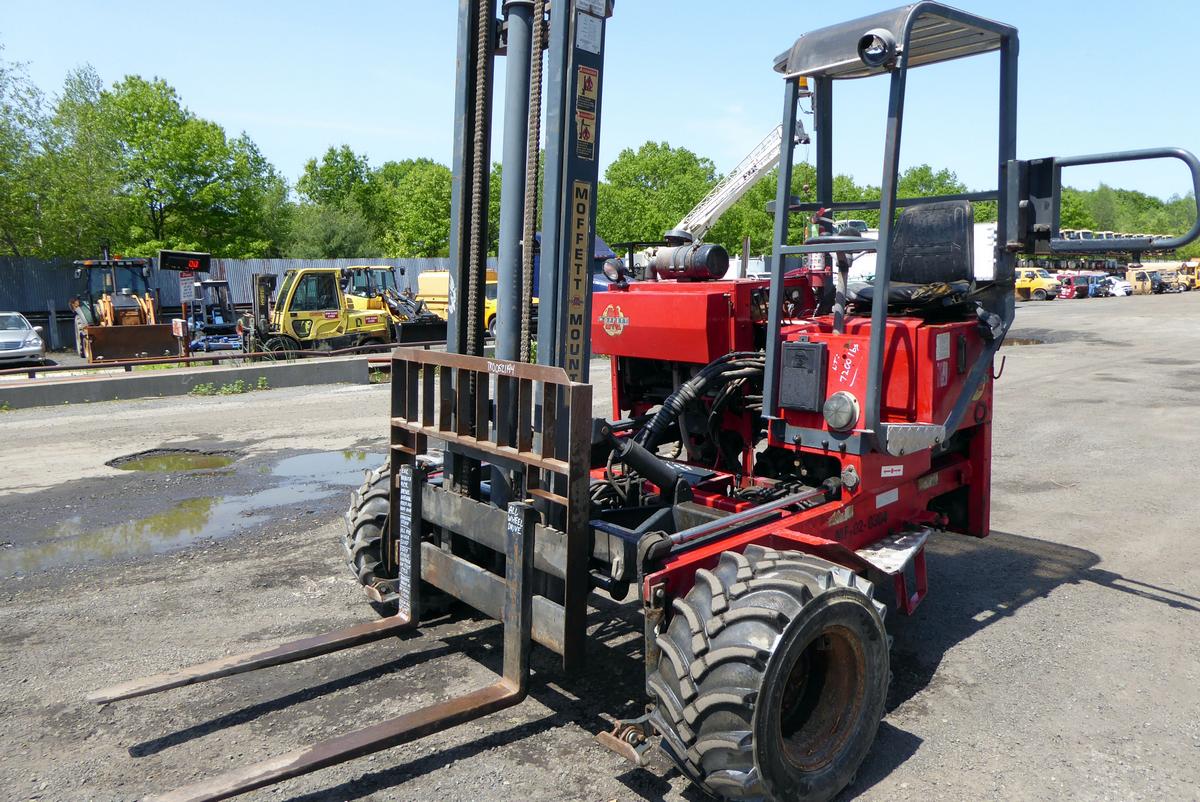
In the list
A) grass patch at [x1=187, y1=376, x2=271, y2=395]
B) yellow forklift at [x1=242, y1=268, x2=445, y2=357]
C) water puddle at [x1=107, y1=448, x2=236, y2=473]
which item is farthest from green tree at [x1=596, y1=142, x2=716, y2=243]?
water puddle at [x1=107, y1=448, x2=236, y2=473]

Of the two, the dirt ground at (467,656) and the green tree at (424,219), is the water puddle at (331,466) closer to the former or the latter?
the dirt ground at (467,656)

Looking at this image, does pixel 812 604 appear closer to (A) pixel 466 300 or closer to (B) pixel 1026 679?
(B) pixel 1026 679

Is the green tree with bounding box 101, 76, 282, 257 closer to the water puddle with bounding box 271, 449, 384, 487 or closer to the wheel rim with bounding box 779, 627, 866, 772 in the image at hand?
the water puddle with bounding box 271, 449, 384, 487

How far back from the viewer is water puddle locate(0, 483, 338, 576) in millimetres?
6591

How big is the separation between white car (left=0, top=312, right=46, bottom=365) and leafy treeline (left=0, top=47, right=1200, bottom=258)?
26.3ft

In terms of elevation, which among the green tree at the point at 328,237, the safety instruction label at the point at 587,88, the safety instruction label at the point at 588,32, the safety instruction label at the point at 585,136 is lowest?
the safety instruction label at the point at 585,136

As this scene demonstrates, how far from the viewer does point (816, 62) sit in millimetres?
4277

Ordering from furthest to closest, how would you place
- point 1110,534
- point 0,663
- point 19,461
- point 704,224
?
point 704,224
point 19,461
point 1110,534
point 0,663

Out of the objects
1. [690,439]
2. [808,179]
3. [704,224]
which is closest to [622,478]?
[690,439]

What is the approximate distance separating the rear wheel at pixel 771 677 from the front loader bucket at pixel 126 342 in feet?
71.2

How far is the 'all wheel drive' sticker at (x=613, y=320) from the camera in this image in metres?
5.27

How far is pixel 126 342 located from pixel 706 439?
2055 centimetres

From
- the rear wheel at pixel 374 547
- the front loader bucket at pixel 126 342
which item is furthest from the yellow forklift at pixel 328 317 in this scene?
the rear wheel at pixel 374 547

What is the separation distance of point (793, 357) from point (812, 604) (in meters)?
1.58
